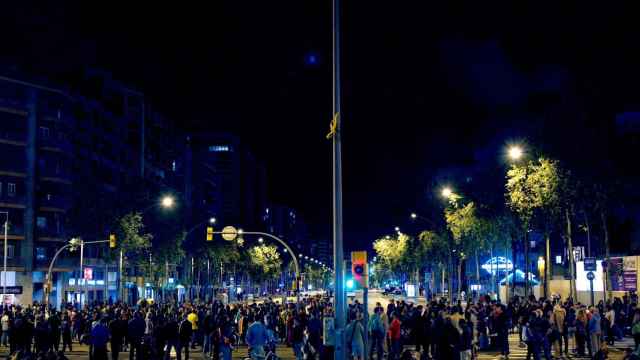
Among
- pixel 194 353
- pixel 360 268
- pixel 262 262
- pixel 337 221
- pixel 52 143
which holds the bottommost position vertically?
pixel 194 353

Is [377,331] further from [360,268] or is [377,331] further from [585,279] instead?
[585,279]

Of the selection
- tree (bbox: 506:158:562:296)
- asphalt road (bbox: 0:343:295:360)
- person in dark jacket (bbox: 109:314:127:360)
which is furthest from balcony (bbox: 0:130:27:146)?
person in dark jacket (bbox: 109:314:127:360)

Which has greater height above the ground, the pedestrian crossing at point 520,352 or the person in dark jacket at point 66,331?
the person in dark jacket at point 66,331

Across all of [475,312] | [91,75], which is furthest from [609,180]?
[91,75]

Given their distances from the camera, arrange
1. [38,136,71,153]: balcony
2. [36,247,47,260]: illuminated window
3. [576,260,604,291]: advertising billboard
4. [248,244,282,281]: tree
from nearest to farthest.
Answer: [576,260,604,291]: advertising billboard → [38,136,71,153]: balcony → [36,247,47,260]: illuminated window → [248,244,282,281]: tree

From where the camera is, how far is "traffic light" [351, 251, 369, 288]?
18.8 m

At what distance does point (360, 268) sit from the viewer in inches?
750

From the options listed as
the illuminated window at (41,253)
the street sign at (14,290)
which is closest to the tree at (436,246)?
the illuminated window at (41,253)

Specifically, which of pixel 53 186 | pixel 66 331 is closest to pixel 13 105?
pixel 53 186

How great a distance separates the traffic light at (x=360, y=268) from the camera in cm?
1883

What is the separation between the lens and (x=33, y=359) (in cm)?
1856

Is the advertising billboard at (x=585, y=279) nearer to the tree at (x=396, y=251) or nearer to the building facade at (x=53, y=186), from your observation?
the building facade at (x=53, y=186)

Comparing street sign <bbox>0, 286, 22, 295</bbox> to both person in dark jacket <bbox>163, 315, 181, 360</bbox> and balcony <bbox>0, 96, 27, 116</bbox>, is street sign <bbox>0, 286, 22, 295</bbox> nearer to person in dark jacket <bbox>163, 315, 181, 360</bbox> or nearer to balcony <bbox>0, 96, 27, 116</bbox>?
balcony <bbox>0, 96, 27, 116</bbox>

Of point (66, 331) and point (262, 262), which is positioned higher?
point (262, 262)
